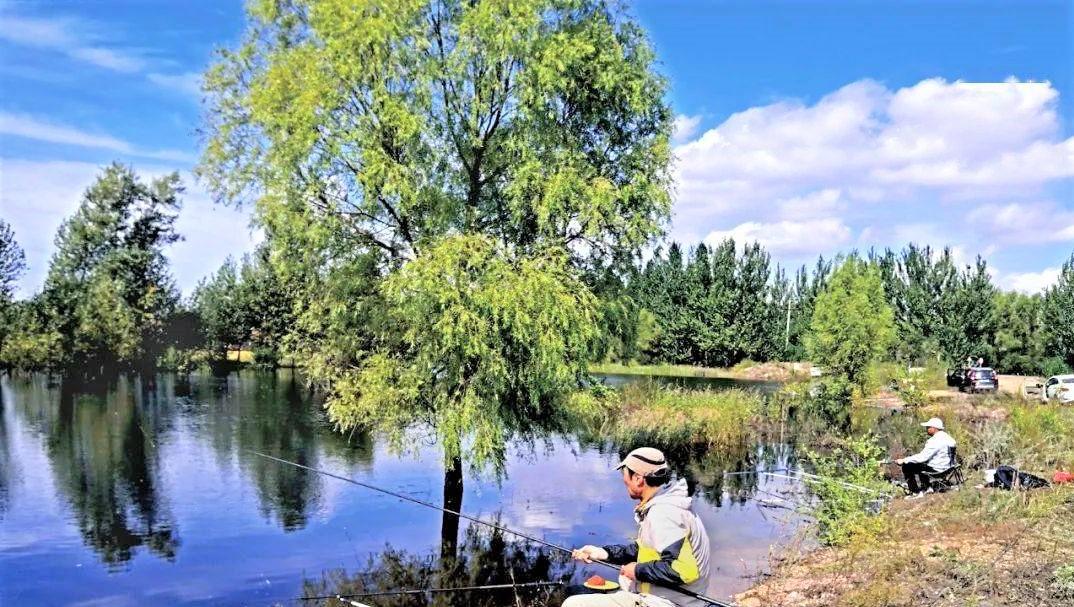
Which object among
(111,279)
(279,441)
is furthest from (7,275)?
(279,441)

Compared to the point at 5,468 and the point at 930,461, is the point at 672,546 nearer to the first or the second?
the point at 930,461

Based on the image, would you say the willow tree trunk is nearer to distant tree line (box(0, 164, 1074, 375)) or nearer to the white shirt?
the white shirt

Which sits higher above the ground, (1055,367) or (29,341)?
(29,341)

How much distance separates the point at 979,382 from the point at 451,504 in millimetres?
45322

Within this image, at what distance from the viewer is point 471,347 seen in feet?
44.2

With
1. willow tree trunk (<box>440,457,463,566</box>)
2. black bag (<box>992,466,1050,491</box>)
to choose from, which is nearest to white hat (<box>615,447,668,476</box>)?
willow tree trunk (<box>440,457,463,566</box>)

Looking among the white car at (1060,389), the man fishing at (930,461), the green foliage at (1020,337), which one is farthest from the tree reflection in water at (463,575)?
the green foliage at (1020,337)

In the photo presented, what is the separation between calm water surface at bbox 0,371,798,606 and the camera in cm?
1308

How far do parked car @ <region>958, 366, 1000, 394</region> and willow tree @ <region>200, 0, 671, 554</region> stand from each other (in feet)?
140

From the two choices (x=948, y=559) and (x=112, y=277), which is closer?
(x=948, y=559)

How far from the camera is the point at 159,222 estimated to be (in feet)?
200

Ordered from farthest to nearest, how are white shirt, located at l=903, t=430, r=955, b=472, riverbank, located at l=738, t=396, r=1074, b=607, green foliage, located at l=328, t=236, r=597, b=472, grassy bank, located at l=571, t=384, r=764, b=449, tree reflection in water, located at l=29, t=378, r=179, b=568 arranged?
grassy bank, located at l=571, t=384, r=764, b=449 → white shirt, located at l=903, t=430, r=955, b=472 → tree reflection in water, located at l=29, t=378, r=179, b=568 → green foliage, located at l=328, t=236, r=597, b=472 → riverbank, located at l=738, t=396, r=1074, b=607

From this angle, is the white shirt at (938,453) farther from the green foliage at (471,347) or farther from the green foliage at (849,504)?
the green foliage at (471,347)

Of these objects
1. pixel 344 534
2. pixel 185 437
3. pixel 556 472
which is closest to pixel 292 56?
pixel 344 534
